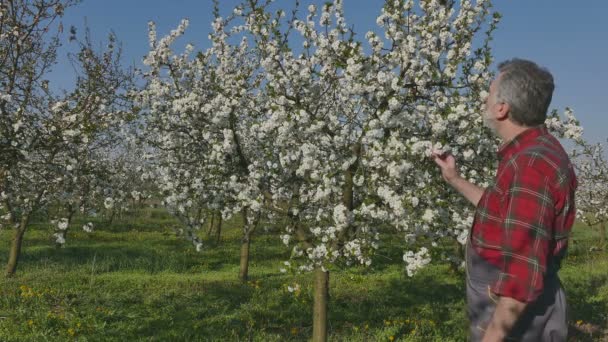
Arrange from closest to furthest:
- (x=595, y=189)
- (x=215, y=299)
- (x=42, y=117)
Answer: (x=42, y=117) < (x=215, y=299) < (x=595, y=189)

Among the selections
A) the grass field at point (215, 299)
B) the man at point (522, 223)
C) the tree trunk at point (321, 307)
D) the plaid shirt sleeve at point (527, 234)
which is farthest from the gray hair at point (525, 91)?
the grass field at point (215, 299)

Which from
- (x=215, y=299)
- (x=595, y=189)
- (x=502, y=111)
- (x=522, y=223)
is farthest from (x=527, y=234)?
(x=595, y=189)

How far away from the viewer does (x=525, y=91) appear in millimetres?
2818

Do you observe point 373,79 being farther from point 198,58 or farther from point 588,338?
point 588,338

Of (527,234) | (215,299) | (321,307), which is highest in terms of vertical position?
(527,234)

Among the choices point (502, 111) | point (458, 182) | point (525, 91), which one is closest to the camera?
point (525, 91)

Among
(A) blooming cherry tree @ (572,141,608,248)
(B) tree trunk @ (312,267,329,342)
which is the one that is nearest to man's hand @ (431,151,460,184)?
(B) tree trunk @ (312,267,329,342)

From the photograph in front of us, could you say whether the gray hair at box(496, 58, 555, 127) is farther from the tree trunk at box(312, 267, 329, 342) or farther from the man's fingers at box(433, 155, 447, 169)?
the tree trunk at box(312, 267, 329, 342)

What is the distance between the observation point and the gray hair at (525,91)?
280 centimetres

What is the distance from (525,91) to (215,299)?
11.1 meters

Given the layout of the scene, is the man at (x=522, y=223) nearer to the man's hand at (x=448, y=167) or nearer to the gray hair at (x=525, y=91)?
the gray hair at (x=525, y=91)

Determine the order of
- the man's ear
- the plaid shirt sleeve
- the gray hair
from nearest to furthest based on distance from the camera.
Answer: the plaid shirt sleeve < the gray hair < the man's ear

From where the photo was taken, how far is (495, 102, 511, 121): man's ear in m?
2.91

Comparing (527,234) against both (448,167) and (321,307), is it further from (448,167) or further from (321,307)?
(321,307)
